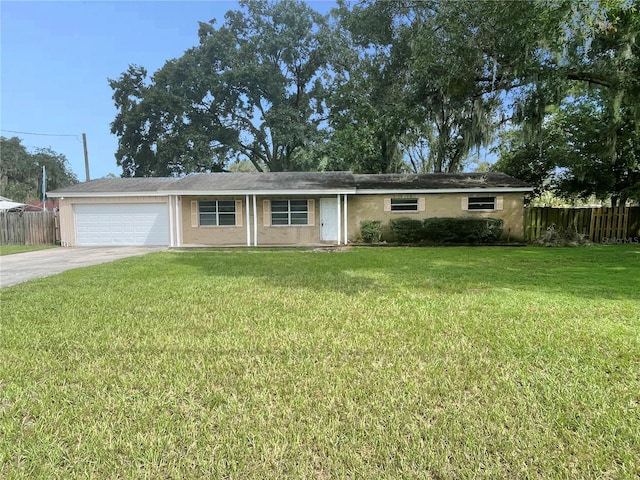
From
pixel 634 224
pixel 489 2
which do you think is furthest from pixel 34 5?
pixel 634 224

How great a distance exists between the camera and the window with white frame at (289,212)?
51.8ft

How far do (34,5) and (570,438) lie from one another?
16.5 meters

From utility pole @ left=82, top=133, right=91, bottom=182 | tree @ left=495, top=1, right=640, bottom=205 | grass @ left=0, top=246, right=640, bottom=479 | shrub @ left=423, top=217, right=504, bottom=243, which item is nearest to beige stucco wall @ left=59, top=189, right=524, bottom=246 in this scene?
shrub @ left=423, top=217, right=504, bottom=243

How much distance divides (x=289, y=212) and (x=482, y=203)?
8.41 m

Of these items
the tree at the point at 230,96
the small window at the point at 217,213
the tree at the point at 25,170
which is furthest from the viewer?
the tree at the point at 25,170

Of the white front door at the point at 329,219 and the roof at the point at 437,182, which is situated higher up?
the roof at the point at 437,182

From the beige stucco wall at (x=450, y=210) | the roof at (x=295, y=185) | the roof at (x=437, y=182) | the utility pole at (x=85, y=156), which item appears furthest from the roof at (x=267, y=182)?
the utility pole at (x=85, y=156)

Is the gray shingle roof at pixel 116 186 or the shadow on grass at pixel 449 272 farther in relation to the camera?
the gray shingle roof at pixel 116 186

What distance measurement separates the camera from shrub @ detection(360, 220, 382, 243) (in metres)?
15.4

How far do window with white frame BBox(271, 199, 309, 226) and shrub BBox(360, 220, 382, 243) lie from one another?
2.49 meters

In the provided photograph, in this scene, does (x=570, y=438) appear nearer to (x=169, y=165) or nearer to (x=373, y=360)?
(x=373, y=360)

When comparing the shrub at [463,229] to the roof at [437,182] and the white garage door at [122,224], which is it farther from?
the white garage door at [122,224]

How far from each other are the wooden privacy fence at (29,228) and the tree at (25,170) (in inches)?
1559

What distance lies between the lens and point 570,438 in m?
2.13
